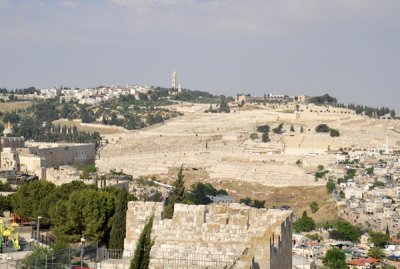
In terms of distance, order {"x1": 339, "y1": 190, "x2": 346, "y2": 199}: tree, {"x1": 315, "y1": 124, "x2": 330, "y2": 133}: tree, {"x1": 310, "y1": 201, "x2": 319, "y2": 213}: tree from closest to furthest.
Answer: {"x1": 310, "y1": 201, "x2": 319, "y2": 213}: tree, {"x1": 339, "y1": 190, "x2": 346, "y2": 199}: tree, {"x1": 315, "y1": 124, "x2": 330, "y2": 133}: tree

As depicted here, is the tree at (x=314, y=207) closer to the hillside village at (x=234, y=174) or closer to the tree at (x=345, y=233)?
the hillside village at (x=234, y=174)

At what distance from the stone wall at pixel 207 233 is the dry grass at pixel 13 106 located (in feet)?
404

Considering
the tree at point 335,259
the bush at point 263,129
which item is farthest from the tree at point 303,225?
the bush at point 263,129

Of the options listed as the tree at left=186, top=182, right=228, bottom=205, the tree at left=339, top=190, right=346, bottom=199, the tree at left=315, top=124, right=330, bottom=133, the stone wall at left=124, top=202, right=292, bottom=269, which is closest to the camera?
the stone wall at left=124, top=202, right=292, bottom=269

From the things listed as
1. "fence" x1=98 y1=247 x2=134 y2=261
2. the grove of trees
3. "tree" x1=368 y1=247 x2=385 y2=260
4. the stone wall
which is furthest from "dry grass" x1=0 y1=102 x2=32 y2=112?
the stone wall

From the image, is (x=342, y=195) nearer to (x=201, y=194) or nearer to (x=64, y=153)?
(x=201, y=194)

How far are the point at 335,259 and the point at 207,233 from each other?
3566 centimetres

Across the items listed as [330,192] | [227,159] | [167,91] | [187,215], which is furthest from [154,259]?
Result: [167,91]

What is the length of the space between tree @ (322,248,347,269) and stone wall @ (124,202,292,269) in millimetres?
33413

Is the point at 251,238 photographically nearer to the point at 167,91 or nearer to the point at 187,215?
the point at 187,215

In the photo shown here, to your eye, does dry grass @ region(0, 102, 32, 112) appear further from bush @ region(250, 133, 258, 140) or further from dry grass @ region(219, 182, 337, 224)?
dry grass @ region(219, 182, 337, 224)

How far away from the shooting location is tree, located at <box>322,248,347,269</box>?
137 feet

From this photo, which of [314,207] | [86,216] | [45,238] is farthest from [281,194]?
[86,216]

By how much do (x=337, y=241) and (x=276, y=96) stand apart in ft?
404
